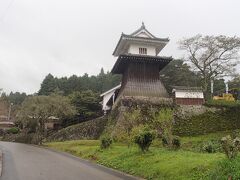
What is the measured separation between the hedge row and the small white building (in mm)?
1727

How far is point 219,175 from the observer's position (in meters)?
10.2

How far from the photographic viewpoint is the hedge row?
105 ft

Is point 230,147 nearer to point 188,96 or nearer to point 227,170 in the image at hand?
point 227,170

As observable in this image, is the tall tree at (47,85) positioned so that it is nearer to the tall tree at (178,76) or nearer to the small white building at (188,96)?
the tall tree at (178,76)

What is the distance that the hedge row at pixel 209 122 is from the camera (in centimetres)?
3197

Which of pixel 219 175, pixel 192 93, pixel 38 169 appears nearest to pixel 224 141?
pixel 219 175

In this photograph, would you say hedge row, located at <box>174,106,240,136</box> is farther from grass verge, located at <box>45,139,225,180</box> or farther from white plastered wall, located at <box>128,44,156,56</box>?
grass verge, located at <box>45,139,225,180</box>

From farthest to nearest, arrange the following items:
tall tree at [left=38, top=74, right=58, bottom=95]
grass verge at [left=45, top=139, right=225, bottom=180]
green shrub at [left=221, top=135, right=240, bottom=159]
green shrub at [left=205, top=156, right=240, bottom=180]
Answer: tall tree at [left=38, top=74, right=58, bottom=95], grass verge at [left=45, top=139, right=225, bottom=180], green shrub at [left=221, top=135, right=240, bottom=159], green shrub at [left=205, top=156, right=240, bottom=180]

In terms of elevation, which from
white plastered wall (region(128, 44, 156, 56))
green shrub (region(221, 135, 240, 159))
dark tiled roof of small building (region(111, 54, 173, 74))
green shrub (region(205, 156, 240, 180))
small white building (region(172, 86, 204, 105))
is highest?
white plastered wall (region(128, 44, 156, 56))

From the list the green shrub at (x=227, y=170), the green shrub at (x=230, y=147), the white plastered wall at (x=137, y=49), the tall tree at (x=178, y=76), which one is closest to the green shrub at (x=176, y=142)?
the green shrub at (x=227, y=170)


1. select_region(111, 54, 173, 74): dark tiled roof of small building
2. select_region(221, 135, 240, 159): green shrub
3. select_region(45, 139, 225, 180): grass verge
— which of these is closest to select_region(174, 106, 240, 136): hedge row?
select_region(111, 54, 173, 74): dark tiled roof of small building

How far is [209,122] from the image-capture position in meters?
32.7

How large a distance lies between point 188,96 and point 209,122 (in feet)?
11.8

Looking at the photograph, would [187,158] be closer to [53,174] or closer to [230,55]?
[53,174]
